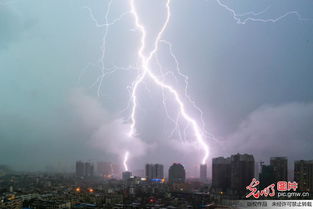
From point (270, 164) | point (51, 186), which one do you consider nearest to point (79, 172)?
point (51, 186)

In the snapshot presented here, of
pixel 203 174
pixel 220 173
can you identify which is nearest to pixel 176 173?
pixel 203 174

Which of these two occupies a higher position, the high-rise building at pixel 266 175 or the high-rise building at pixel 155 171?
the high-rise building at pixel 266 175

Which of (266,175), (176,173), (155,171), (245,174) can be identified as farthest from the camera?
(155,171)

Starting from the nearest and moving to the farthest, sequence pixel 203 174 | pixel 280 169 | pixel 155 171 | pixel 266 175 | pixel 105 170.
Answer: pixel 280 169, pixel 266 175, pixel 203 174, pixel 155 171, pixel 105 170

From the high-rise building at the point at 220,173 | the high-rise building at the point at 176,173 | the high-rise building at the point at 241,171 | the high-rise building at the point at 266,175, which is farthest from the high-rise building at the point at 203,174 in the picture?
the high-rise building at the point at 266,175

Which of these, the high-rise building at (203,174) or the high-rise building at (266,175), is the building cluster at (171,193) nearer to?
the high-rise building at (266,175)

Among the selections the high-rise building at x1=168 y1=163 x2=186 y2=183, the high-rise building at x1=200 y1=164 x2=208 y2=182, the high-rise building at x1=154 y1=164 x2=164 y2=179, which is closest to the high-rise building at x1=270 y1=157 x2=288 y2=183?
the high-rise building at x1=200 y1=164 x2=208 y2=182

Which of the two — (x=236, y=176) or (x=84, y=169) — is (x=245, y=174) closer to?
(x=236, y=176)
